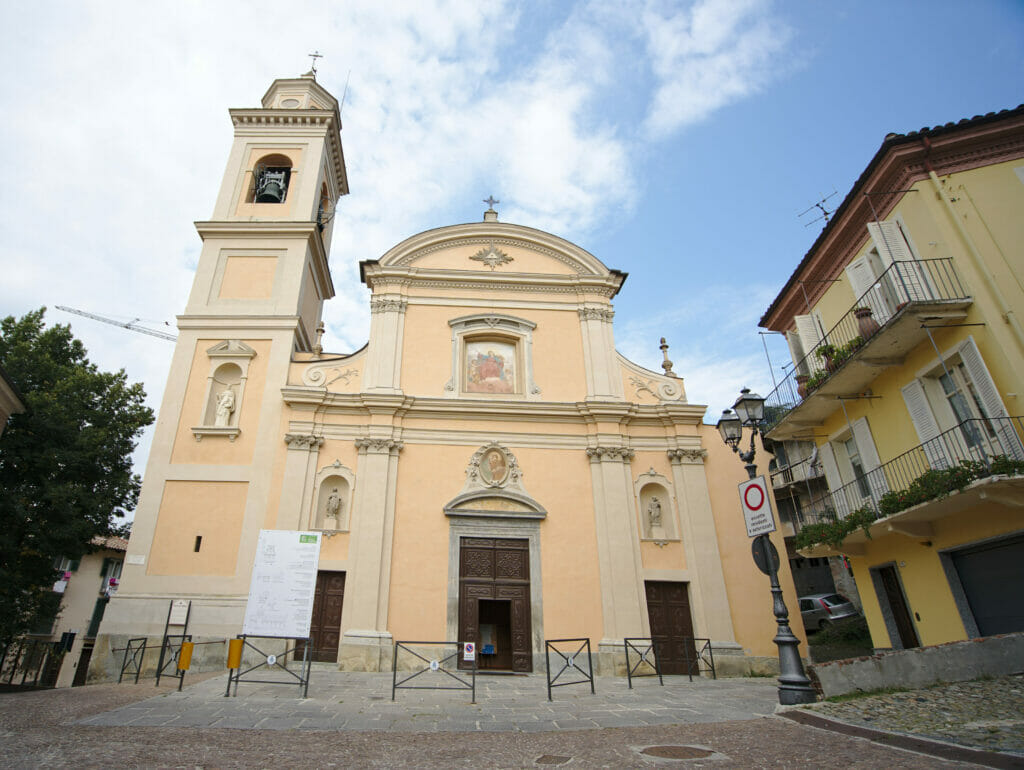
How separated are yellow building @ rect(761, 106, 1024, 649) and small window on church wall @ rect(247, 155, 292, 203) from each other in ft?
53.5

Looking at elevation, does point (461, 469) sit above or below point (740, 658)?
above

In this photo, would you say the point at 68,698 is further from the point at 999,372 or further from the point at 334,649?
the point at 999,372

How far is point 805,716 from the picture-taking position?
20.1ft

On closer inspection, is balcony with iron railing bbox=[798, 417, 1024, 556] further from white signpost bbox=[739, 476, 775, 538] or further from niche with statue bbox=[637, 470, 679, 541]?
niche with statue bbox=[637, 470, 679, 541]

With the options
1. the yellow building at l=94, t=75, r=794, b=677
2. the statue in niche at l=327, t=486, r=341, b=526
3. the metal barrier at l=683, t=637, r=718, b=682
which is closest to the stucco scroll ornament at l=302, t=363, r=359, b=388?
the yellow building at l=94, t=75, r=794, b=677

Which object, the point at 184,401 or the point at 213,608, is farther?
the point at 184,401

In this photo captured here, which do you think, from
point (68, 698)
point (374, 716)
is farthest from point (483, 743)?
point (68, 698)

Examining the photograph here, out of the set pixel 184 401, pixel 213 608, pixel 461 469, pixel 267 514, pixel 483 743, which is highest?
pixel 184 401

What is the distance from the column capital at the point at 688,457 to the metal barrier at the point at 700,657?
176 inches

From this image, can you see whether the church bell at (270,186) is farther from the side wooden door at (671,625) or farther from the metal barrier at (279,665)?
the side wooden door at (671,625)

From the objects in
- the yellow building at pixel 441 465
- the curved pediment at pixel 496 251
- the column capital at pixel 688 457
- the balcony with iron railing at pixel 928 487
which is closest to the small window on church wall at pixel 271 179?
the yellow building at pixel 441 465

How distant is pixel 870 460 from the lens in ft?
36.6

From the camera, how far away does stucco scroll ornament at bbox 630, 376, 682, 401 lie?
55.0ft

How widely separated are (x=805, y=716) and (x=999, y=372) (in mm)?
5912
